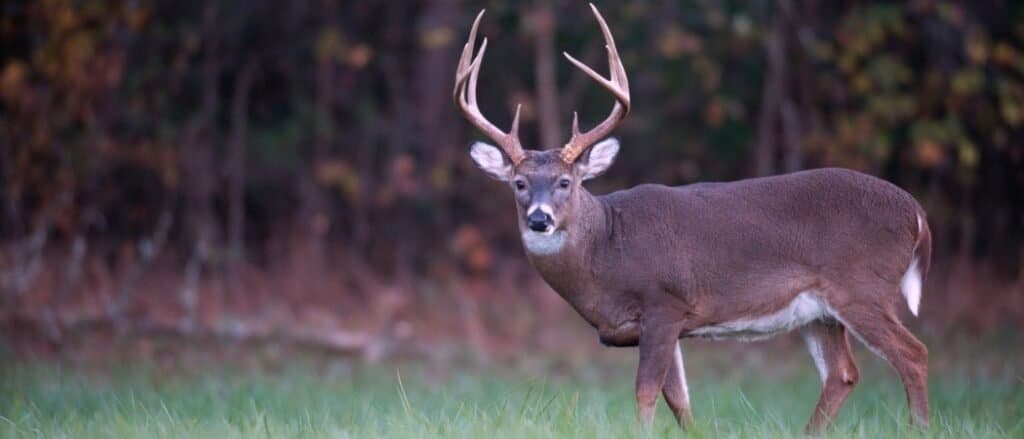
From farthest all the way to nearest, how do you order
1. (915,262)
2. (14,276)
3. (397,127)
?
(397,127), (14,276), (915,262)

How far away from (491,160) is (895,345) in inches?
89.5

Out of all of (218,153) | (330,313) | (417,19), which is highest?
(417,19)

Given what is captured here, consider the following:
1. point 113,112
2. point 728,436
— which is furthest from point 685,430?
point 113,112

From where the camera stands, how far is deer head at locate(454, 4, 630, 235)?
273 inches

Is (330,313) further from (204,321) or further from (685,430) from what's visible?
(685,430)

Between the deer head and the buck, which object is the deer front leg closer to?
the buck

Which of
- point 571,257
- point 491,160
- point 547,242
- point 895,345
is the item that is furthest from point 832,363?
point 491,160

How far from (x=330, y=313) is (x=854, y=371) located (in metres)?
7.34

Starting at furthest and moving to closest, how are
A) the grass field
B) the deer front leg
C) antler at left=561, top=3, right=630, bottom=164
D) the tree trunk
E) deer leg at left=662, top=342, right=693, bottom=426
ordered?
the tree trunk < antler at left=561, top=3, right=630, bottom=164 < deer leg at left=662, top=342, right=693, bottom=426 < the deer front leg < the grass field

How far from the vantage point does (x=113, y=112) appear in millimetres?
14000

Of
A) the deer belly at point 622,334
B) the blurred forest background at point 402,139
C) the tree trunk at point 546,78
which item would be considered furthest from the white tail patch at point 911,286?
the tree trunk at point 546,78

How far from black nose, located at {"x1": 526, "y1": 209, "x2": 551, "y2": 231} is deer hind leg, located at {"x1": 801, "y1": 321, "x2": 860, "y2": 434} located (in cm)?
164

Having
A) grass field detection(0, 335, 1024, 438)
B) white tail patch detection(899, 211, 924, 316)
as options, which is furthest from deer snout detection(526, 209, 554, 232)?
white tail patch detection(899, 211, 924, 316)

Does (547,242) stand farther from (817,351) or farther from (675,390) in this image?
(817,351)
